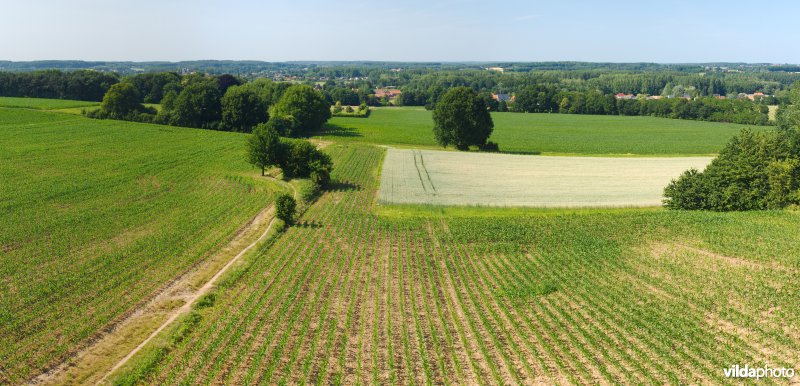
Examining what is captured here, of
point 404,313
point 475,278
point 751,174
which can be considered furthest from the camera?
point 751,174

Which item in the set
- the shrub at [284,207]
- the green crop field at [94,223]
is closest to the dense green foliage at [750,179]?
the shrub at [284,207]

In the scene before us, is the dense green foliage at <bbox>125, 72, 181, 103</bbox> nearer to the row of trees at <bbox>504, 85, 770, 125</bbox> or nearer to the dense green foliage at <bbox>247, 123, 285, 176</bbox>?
the dense green foliage at <bbox>247, 123, 285, 176</bbox>

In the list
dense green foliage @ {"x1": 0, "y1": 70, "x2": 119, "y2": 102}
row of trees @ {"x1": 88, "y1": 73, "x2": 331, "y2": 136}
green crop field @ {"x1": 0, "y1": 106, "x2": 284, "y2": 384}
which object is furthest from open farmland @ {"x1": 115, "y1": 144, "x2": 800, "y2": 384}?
dense green foliage @ {"x1": 0, "y1": 70, "x2": 119, "y2": 102}

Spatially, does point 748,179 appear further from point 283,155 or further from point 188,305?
point 283,155

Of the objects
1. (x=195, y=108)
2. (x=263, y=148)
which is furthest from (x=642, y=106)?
(x=263, y=148)

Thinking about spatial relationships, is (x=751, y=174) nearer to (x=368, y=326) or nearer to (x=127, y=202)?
(x=368, y=326)

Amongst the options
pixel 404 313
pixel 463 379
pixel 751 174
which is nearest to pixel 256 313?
pixel 404 313
